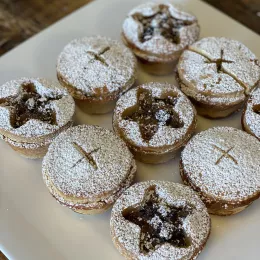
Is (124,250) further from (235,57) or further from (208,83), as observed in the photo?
(235,57)

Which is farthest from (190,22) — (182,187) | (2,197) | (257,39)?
(2,197)

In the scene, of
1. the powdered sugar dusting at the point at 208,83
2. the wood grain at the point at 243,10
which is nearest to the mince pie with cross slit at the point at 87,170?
the powdered sugar dusting at the point at 208,83

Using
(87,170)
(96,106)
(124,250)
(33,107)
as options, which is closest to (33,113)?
(33,107)

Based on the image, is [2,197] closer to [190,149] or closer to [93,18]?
[190,149]

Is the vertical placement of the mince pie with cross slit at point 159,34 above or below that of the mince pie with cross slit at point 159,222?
above

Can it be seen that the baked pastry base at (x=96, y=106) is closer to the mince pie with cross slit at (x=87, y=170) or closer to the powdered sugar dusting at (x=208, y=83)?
the mince pie with cross slit at (x=87, y=170)

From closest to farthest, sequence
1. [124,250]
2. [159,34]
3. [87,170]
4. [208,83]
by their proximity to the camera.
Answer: [124,250]
[87,170]
[208,83]
[159,34]

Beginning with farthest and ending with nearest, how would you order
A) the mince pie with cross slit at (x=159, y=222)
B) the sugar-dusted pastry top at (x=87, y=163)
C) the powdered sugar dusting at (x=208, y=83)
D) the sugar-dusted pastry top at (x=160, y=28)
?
the sugar-dusted pastry top at (x=160, y=28), the powdered sugar dusting at (x=208, y=83), the sugar-dusted pastry top at (x=87, y=163), the mince pie with cross slit at (x=159, y=222)

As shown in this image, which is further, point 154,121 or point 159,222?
point 154,121
